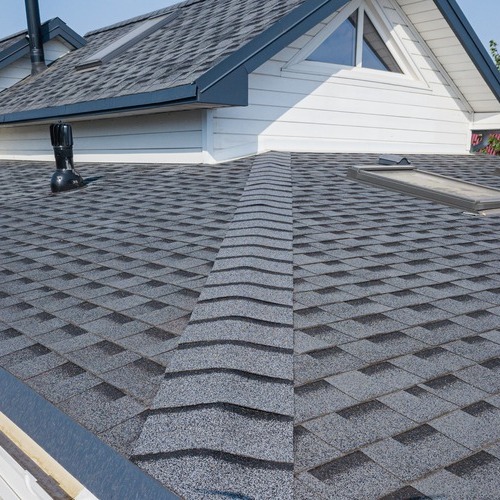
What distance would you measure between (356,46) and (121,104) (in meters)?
4.85

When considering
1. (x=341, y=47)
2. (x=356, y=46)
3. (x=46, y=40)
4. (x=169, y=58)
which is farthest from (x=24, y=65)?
(x=356, y=46)

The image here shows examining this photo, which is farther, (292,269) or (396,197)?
(396,197)

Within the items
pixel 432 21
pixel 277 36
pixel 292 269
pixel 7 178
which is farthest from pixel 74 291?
pixel 432 21

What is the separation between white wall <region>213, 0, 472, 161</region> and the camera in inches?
360

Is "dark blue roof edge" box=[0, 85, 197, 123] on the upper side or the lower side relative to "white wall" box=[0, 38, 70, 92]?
lower

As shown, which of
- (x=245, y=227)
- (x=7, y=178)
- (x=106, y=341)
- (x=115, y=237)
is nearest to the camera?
(x=106, y=341)

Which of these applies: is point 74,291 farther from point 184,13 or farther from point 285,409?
point 184,13

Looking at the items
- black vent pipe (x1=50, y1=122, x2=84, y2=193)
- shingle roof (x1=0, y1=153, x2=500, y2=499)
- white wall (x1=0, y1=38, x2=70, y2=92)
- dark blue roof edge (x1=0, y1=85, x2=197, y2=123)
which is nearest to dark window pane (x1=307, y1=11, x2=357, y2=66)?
dark blue roof edge (x1=0, y1=85, x2=197, y2=123)

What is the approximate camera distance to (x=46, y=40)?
14.3 m

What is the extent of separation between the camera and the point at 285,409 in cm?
182

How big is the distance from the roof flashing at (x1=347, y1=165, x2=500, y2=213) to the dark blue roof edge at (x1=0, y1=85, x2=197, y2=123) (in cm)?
248

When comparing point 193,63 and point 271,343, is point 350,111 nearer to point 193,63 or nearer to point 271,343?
point 193,63

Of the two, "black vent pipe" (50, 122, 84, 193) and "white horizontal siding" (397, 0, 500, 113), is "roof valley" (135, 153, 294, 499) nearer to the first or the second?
"black vent pipe" (50, 122, 84, 193)

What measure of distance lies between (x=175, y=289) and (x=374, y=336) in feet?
4.05
